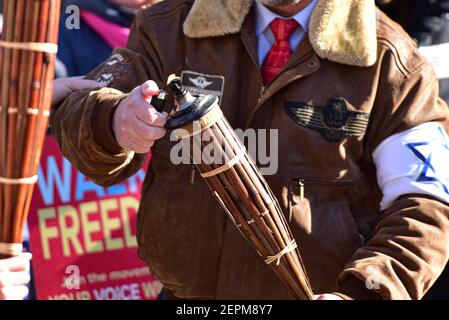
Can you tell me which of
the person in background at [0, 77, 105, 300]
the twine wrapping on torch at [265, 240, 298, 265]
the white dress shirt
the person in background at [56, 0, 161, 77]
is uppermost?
the white dress shirt

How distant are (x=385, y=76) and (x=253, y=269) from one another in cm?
69

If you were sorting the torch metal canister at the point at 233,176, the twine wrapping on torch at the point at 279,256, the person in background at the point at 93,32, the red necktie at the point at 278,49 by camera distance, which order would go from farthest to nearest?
the person in background at the point at 93,32, the red necktie at the point at 278,49, the twine wrapping on torch at the point at 279,256, the torch metal canister at the point at 233,176

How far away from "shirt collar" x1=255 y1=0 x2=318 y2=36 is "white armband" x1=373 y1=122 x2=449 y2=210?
0.44 metres

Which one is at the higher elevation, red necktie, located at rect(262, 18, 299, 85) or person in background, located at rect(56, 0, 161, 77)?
red necktie, located at rect(262, 18, 299, 85)

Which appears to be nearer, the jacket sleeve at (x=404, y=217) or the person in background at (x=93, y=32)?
the jacket sleeve at (x=404, y=217)

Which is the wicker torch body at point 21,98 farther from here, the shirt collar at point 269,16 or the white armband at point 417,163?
the white armband at point 417,163

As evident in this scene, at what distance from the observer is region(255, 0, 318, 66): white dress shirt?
2922mm

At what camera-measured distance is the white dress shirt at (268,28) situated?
115 inches

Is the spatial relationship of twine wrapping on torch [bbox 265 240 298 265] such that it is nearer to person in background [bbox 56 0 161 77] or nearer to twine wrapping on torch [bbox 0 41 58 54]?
twine wrapping on torch [bbox 0 41 58 54]

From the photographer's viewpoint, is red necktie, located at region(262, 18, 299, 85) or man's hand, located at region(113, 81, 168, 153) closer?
man's hand, located at region(113, 81, 168, 153)

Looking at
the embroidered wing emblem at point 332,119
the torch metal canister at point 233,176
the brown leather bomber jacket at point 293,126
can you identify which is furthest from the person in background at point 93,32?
the torch metal canister at point 233,176

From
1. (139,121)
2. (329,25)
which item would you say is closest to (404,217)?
(329,25)

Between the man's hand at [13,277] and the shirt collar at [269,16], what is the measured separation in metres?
1.15

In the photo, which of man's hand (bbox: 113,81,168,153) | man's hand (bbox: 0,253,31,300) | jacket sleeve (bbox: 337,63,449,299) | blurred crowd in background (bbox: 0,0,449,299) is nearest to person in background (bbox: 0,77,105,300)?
man's hand (bbox: 0,253,31,300)
